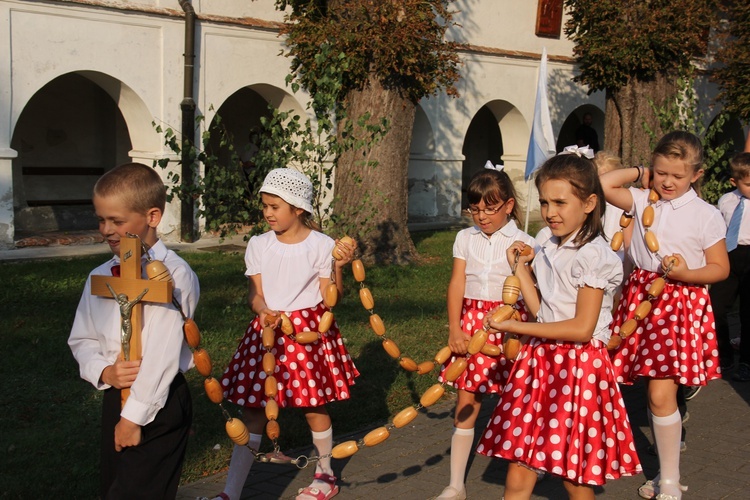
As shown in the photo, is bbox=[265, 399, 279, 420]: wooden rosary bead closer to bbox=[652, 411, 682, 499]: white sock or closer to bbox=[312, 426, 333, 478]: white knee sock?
bbox=[312, 426, 333, 478]: white knee sock

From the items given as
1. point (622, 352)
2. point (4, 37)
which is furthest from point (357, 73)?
point (622, 352)

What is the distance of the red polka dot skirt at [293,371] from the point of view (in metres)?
4.79

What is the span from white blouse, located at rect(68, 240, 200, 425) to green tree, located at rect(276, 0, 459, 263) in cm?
843

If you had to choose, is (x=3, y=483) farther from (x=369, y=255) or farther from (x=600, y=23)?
(x=600, y=23)

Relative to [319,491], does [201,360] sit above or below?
above

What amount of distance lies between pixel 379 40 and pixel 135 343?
9.56 metres

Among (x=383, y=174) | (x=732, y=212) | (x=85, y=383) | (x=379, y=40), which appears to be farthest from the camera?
(x=383, y=174)

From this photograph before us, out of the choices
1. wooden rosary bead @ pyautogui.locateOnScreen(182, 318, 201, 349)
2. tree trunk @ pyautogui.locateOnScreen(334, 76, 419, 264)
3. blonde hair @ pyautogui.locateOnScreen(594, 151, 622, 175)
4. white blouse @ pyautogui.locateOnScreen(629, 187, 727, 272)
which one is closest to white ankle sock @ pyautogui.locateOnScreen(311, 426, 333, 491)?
wooden rosary bead @ pyautogui.locateOnScreen(182, 318, 201, 349)

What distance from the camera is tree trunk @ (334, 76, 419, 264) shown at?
13.2m

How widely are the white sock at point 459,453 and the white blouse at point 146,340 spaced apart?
1850 mm

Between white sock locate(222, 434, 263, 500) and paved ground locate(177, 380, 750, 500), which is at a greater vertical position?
white sock locate(222, 434, 263, 500)

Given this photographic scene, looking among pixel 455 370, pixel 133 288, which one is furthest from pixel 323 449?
pixel 133 288

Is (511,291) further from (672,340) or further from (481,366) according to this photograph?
(672,340)

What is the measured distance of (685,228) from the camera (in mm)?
5324
